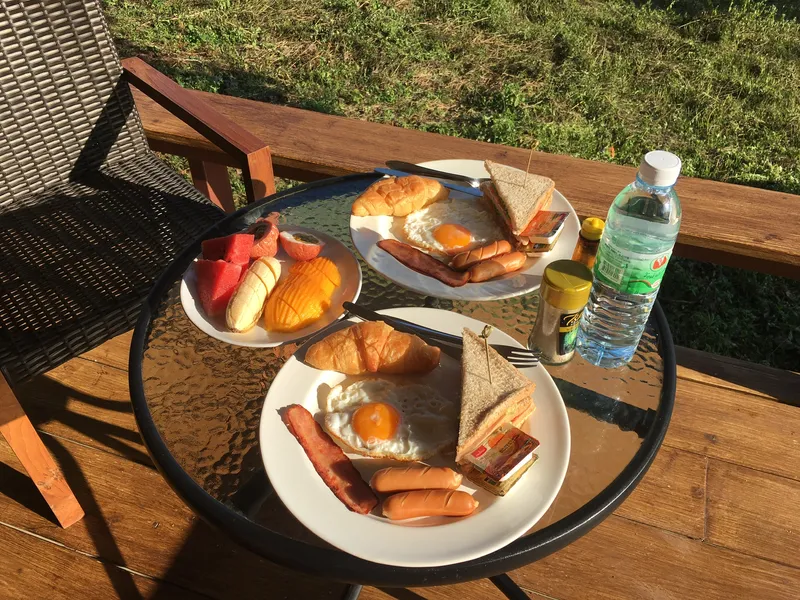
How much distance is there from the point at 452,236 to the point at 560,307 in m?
0.49

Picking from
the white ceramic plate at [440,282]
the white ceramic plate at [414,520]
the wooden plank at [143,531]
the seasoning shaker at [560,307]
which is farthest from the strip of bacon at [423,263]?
the wooden plank at [143,531]

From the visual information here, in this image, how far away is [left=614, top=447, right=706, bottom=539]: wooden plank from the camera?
6.84 ft

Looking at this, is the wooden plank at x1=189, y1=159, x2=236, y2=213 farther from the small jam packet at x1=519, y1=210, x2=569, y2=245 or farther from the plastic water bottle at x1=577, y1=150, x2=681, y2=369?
the plastic water bottle at x1=577, y1=150, x2=681, y2=369

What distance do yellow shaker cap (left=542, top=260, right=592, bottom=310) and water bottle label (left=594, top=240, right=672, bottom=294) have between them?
58 mm

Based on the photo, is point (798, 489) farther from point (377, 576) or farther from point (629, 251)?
point (377, 576)

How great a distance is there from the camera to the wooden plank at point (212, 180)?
314 centimetres

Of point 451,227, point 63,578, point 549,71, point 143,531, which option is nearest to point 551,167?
point 451,227

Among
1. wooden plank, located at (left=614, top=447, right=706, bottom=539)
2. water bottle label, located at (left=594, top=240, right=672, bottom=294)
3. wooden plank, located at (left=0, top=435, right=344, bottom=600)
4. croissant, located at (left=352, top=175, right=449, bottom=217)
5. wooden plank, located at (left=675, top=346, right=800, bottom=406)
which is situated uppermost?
water bottle label, located at (left=594, top=240, right=672, bottom=294)

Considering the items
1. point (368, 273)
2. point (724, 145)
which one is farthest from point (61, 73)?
point (724, 145)

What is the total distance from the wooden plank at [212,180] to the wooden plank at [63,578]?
167cm

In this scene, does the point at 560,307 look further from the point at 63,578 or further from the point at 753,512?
the point at 63,578

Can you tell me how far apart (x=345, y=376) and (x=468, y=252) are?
0.47 m

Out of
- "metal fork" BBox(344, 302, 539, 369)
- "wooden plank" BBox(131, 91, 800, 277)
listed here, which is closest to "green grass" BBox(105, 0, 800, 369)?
"wooden plank" BBox(131, 91, 800, 277)

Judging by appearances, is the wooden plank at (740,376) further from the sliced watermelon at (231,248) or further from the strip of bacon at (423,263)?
the sliced watermelon at (231,248)
